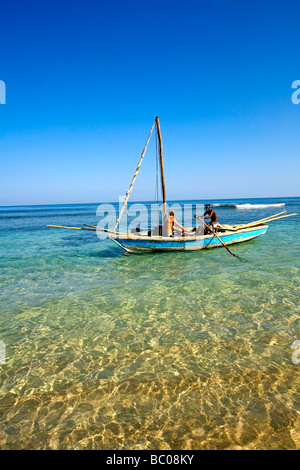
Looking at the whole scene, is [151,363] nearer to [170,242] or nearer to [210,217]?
[170,242]

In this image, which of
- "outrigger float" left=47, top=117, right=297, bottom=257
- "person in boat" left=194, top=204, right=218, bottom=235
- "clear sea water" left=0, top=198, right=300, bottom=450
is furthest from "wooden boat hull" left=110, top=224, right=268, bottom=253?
"clear sea water" left=0, top=198, right=300, bottom=450

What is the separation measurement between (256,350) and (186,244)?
32.0 ft

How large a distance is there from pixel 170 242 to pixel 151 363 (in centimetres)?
965

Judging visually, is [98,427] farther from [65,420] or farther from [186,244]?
[186,244]

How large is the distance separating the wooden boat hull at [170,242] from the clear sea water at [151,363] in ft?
12.4

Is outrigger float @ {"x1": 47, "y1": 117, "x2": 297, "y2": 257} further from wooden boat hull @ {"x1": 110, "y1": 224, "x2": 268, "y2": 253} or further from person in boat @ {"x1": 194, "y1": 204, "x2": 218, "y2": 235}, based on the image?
person in boat @ {"x1": 194, "y1": 204, "x2": 218, "y2": 235}

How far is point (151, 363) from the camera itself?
4.91 m

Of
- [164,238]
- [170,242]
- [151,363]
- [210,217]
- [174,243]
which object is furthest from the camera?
[210,217]

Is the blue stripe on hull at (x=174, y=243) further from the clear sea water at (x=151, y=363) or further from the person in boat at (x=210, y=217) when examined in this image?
the clear sea water at (x=151, y=363)

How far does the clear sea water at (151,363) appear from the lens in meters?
3.50

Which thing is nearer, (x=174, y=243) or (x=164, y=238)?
(x=164, y=238)

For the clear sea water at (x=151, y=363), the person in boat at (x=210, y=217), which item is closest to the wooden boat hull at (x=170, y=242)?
the person in boat at (x=210, y=217)

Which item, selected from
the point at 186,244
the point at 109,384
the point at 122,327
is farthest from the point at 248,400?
the point at 186,244

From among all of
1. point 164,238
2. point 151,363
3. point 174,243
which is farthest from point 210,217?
point 151,363
